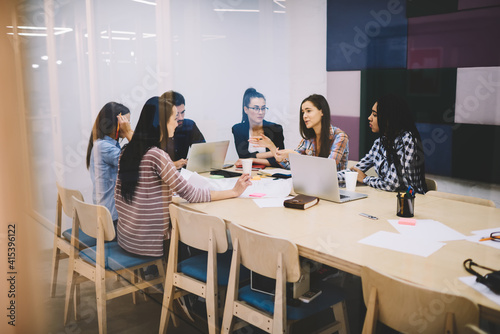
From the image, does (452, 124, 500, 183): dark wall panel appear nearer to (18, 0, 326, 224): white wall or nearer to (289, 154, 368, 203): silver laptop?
(289, 154, 368, 203): silver laptop

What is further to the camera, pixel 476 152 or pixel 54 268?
pixel 476 152

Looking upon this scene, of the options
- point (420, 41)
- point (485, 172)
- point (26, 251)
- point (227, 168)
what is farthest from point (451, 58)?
point (26, 251)

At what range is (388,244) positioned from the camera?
1.88 m

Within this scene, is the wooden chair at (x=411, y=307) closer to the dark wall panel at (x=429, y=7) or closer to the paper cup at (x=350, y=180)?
the paper cup at (x=350, y=180)

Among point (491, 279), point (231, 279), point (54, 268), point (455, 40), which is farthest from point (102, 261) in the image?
point (455, 40)

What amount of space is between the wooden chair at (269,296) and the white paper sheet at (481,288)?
620mm

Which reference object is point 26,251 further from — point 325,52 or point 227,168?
point 325,52

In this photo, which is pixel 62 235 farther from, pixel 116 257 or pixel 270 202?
pixel 270 202

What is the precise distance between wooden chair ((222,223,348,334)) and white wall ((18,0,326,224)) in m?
1.78

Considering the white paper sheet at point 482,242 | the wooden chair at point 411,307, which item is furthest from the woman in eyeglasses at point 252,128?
the wooden chair at point 411,307

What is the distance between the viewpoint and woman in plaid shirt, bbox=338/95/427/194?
279cm

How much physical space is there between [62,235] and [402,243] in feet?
7.53

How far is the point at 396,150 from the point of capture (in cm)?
283

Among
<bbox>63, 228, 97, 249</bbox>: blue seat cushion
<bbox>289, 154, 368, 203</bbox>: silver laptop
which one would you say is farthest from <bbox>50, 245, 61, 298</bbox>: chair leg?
<bbox>289, 154, 368, 203</bbox>: silver laptop
